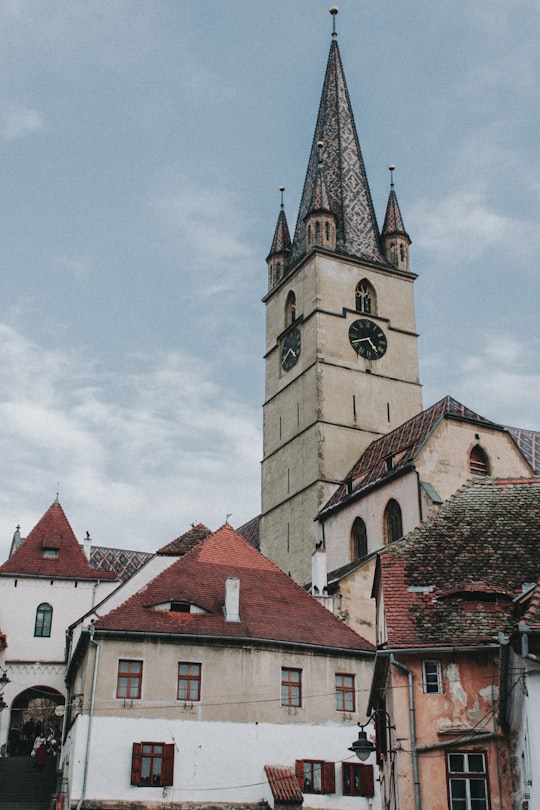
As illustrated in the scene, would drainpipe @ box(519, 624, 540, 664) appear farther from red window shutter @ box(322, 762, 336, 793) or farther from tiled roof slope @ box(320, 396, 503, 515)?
tiled roof slope @ box(320, 396, 503, 515)

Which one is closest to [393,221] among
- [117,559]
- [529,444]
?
[529,444]

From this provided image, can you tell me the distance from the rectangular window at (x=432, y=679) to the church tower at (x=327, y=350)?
31.8 m

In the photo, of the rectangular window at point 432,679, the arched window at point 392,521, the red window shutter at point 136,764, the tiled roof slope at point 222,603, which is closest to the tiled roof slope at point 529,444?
the arched window at point 392,521

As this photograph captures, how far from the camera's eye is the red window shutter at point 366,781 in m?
26.9

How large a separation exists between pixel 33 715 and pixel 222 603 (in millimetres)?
16488

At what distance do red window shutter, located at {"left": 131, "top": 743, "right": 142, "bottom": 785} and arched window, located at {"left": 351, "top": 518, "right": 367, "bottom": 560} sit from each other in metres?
20.7

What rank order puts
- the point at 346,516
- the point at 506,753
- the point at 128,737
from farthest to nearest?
the point at 346,516, the point at 128,737, the point at 506,753

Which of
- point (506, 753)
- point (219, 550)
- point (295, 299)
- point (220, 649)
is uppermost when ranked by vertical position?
point (295, 299)

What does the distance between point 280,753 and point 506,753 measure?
11.8 meters

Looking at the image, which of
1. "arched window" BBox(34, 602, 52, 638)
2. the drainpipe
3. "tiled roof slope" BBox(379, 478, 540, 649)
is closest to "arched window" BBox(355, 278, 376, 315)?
"arched window" BBox(34, 602, 52, 638)

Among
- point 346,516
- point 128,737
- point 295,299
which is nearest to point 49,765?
point 128,737

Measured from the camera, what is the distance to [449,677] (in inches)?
661

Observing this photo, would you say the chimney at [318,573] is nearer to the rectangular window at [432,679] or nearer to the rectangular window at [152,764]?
the rectangular window at [152,764]

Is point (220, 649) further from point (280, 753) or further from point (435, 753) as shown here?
point (435, 753)
